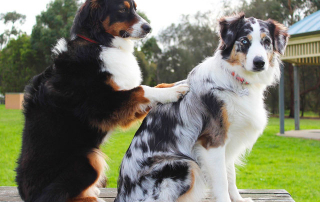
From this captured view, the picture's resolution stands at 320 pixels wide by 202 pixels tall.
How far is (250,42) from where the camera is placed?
298cm

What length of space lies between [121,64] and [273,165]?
20.9 feet

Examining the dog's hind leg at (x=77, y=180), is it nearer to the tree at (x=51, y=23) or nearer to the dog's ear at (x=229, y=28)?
the dog's ear at (x=229, y=28)

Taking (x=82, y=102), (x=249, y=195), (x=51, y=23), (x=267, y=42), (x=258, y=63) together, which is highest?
(x=51, y=23)

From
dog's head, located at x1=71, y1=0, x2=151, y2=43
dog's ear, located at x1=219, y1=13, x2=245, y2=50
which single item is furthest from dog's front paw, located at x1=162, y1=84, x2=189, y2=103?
dog's head, located at x1=71, y1=0, x2=151, y2=43

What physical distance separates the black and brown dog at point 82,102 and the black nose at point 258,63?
691 mm

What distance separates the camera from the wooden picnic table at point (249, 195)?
3.57 metres

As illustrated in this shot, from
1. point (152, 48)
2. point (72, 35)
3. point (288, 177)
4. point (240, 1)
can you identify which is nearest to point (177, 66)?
point (152, 48)

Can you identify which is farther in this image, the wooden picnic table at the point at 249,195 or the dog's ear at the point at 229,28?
the wooden picnic table at the point at 249,195

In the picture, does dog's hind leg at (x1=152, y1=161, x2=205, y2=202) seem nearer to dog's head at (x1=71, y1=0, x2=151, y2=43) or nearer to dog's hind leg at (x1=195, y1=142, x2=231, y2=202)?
→ dog's hind leg at (x1=195, y1=142, x2=231, y2=202)

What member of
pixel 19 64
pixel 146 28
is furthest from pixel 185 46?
pixel 146 28

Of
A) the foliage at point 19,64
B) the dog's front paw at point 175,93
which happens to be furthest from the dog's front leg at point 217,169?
the foliage at point 19,64

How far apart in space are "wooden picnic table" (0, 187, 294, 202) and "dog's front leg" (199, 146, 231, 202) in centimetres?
65

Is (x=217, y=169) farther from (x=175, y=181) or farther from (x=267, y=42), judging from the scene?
(x=267, y=42)

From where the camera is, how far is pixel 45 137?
9.68 feet
